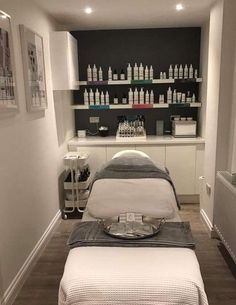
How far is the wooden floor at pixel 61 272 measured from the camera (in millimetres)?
2148

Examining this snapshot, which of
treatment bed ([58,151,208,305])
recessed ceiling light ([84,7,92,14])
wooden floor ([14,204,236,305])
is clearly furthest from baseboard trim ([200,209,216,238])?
recessed ceiling light ([84,7,92,14])

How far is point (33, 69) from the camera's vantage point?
102 inches

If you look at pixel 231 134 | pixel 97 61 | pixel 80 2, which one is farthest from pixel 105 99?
pixel 231 134

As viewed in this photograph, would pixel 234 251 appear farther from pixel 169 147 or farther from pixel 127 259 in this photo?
pixel 169 147

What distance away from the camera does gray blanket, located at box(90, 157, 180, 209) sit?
270 centimetres

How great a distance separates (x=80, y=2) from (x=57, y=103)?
114 centimetres

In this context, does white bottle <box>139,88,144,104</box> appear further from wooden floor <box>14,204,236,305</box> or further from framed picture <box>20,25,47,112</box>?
wooden floor <box>14,204,236,305</box>

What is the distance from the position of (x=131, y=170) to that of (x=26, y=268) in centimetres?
124

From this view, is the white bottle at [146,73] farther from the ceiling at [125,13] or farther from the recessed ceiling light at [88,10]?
the recessed ceiling light at [88,10]

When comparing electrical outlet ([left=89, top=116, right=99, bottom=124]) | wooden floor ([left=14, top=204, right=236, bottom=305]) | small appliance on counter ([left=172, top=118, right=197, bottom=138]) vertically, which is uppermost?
electrical outlet ([left=89, top=116, right=99, bottom=124])

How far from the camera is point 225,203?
2.53m

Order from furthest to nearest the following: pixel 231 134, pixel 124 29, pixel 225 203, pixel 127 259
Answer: pixel 124 29 → pixel 231 134 → pixel 225 203 → pixel 127 259

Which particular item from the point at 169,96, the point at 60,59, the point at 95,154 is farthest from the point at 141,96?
the point at 60,59

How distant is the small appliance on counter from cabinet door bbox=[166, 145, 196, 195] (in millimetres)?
230
